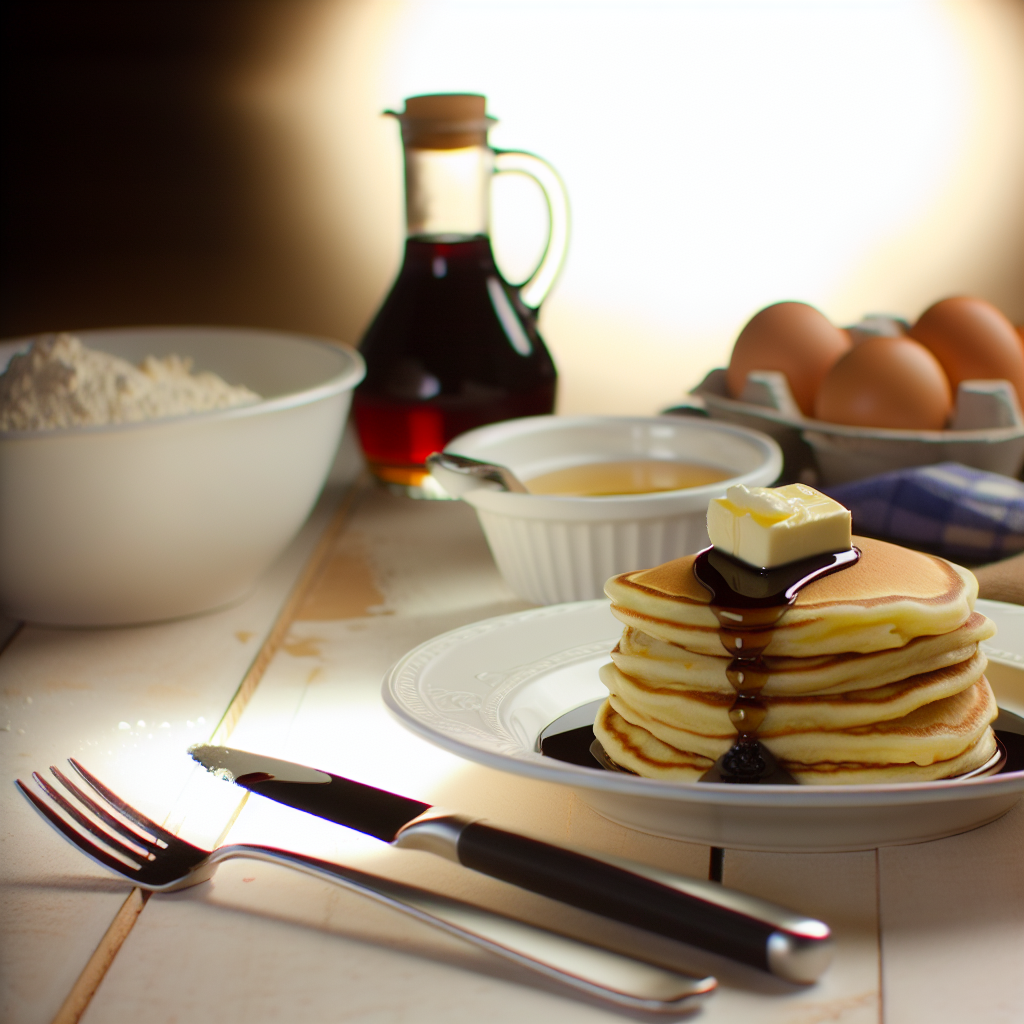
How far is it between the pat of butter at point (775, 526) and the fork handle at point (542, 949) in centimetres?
18

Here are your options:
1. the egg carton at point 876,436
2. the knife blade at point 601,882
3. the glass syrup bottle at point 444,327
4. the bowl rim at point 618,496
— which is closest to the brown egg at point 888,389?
the egg carton at point 876,436

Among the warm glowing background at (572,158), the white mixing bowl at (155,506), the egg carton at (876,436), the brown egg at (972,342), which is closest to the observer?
the white mixing bowl at (155,506)

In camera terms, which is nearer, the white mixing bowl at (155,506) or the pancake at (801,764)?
the pancake at (801,764)

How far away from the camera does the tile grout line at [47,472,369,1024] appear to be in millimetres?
425

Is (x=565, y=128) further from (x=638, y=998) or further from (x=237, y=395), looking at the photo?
(x=638, y=998)

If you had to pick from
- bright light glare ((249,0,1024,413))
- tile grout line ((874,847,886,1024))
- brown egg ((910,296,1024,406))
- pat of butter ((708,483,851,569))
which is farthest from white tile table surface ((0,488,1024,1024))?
bright light glare ((249,0,1024,413))

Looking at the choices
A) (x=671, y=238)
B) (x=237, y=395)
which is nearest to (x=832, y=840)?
(x=237, y=395)

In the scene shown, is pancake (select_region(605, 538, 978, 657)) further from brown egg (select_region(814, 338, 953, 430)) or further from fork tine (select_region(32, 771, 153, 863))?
brown egg (select_region(814, 338, 953, 430))

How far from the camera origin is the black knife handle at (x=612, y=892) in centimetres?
38

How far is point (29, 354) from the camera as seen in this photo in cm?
81

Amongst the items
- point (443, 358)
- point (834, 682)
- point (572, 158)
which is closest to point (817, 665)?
point (834, 682)

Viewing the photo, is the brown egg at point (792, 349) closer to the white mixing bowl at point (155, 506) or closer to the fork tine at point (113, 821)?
the white mixing bowl at point (155, 506)

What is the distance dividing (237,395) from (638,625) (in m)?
0.44

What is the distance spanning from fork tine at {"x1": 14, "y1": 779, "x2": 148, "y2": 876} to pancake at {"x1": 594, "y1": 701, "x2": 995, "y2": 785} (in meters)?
0.21
